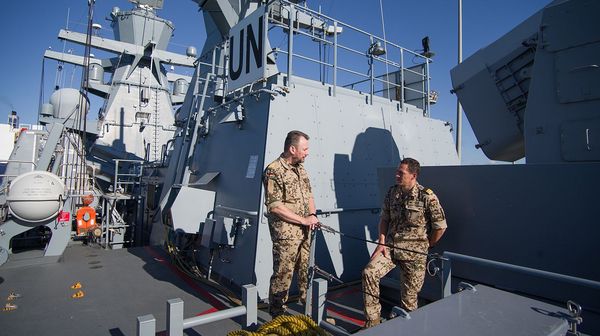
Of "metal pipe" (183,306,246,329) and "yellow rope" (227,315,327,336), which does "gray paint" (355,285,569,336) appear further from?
"metal pipe" (183,306,246,329)

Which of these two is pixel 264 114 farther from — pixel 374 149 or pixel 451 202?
pixel 451 202

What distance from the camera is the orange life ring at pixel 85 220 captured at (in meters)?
7.61

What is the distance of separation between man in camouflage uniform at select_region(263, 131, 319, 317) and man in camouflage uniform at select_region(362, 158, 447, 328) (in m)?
0.65

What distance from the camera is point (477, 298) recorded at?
1.76m

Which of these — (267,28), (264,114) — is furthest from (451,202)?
(267,28)

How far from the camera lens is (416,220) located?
3176 mm

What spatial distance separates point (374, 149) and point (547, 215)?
9.73 feet

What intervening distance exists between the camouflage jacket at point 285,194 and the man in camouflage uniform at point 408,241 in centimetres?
75

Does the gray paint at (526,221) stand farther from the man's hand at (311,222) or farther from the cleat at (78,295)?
the cleat at (78,295)

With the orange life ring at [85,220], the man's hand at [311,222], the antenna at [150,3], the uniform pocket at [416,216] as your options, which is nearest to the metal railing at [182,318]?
the man's hand at [311,222]

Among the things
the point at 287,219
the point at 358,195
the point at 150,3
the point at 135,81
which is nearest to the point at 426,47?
the point at 358,195

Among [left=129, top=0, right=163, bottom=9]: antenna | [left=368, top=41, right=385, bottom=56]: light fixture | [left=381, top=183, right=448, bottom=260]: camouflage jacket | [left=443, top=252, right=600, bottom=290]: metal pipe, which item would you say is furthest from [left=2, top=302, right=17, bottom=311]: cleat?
[left=129, top=0, right=163, bottom=9]: antenna

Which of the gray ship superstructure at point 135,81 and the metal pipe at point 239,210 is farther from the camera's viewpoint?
the gray ship superstructure at point 135,81

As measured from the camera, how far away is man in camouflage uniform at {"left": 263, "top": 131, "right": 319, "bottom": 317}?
10.2ft
